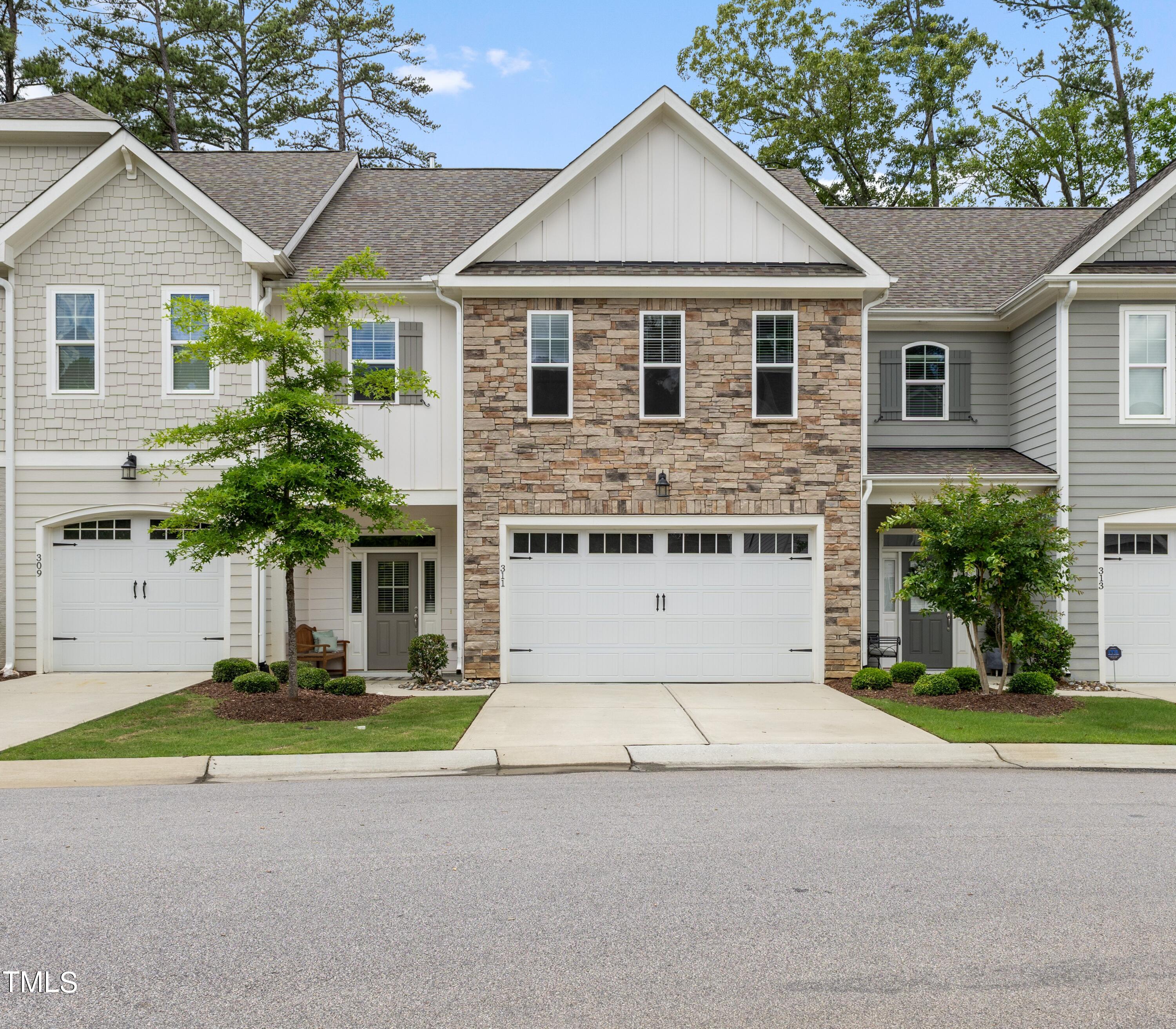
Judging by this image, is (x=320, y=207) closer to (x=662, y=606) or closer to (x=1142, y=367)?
(x=662, y=606)

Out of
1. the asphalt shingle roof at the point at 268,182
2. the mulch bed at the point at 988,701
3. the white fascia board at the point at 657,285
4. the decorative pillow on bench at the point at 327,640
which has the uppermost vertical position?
the asphalt shingle roof at the point at 268,182

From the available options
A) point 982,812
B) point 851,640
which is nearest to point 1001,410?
point 851,640

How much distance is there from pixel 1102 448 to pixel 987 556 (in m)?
4.11

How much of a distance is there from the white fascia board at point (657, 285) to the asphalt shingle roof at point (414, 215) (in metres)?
1.48

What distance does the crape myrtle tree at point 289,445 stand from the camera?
1105 cm

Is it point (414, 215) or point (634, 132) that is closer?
point (634, 132)

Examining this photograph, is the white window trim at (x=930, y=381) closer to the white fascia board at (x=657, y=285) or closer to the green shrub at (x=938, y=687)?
the white fascia board at (x=657, y=285)

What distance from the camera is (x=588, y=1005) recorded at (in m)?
4.16

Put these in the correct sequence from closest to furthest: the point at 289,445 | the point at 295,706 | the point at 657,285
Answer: the point at 289,445 < the point at 295,706 < the point at 657,285

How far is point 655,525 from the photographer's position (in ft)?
47.8

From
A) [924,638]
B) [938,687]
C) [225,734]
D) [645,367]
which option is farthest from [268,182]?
[938,687]

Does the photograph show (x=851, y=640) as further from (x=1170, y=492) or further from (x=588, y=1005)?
(x=588, y=1005)

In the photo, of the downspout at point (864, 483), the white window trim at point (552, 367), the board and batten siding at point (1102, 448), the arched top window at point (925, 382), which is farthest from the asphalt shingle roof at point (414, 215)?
the board and batten siding at point (1102, 448)

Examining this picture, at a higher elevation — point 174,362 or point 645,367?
point 174,362
